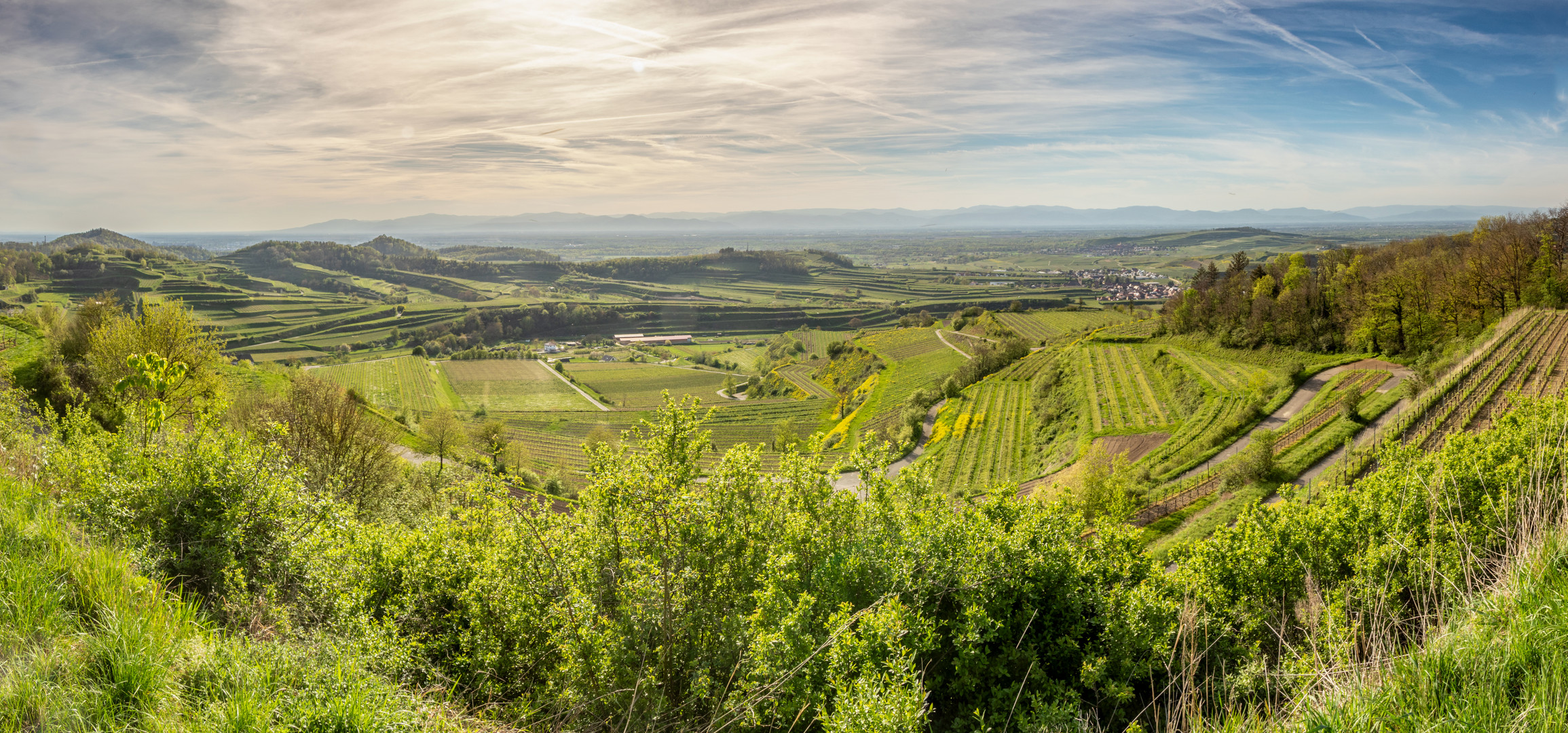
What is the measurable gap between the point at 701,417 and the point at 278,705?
28.3ft

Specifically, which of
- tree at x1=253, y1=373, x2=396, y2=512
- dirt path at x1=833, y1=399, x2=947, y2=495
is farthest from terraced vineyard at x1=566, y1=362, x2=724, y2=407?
tree at x1=253, y1=373, x2=396, y2=512

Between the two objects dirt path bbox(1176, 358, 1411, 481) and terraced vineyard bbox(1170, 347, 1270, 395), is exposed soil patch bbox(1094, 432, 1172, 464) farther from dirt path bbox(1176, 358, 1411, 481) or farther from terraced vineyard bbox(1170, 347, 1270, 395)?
terraced vineyard bbox(1170, 347, 1270, 395)

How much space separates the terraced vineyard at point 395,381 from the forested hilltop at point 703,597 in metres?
113

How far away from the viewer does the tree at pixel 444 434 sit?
57.0m

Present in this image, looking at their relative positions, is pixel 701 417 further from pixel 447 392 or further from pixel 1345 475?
pixel 447 392

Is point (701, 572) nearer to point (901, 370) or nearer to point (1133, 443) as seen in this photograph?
point (1133, 443)

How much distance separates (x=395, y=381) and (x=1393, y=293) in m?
163

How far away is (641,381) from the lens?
155 meters

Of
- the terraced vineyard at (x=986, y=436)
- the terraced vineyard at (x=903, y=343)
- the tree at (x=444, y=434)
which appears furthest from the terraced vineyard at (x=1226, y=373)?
the tree at (x=444, y=434)

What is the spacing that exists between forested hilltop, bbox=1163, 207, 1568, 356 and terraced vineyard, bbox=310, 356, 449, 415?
127172mm

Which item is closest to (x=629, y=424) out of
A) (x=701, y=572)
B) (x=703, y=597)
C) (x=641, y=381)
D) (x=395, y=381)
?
(x=641, y=381)

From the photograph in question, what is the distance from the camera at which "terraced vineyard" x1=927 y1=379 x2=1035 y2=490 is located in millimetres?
63844

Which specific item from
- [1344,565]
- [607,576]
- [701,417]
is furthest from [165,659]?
[1344,565]

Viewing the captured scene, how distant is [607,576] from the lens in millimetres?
13086
